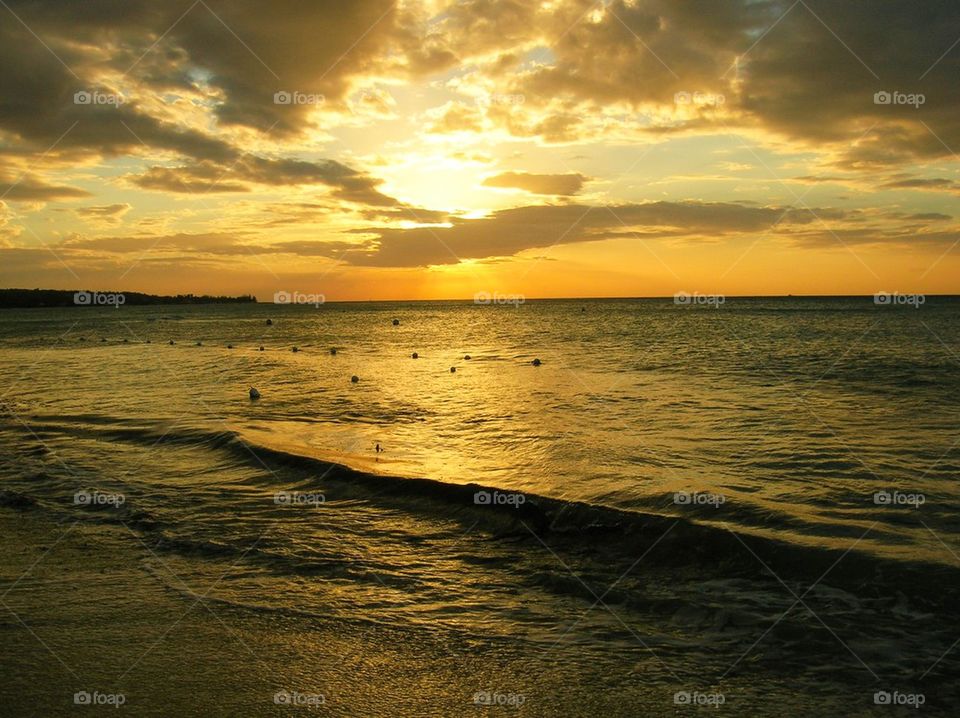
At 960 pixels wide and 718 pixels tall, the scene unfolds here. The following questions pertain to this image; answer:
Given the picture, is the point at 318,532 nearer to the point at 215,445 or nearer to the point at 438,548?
the point at 438,548

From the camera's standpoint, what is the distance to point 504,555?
8992mm

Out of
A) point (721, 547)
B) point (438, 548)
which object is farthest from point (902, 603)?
point (438, 548)

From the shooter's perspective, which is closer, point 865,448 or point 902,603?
point 902,603

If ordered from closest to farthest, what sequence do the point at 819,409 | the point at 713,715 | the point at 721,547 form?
the point at 713,715 < the point at 721,547 < the point at 819,409

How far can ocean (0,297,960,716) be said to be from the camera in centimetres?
557

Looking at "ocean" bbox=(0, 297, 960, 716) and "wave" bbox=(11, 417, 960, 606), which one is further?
"wave" bbox=(11, 417, 960, 606)

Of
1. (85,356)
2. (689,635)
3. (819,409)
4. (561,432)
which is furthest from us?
(85,356)

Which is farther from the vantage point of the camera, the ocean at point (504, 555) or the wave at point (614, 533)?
the wave at point (614, 533)

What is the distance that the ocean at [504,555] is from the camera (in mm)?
5574

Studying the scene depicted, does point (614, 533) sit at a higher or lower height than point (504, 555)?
higher

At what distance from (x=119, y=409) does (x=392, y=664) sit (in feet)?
64.7

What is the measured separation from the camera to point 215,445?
53.3ft

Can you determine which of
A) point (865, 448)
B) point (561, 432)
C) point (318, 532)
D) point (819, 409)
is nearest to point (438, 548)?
point (318, 532)

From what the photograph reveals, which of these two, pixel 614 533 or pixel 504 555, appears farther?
pixel 614 533
